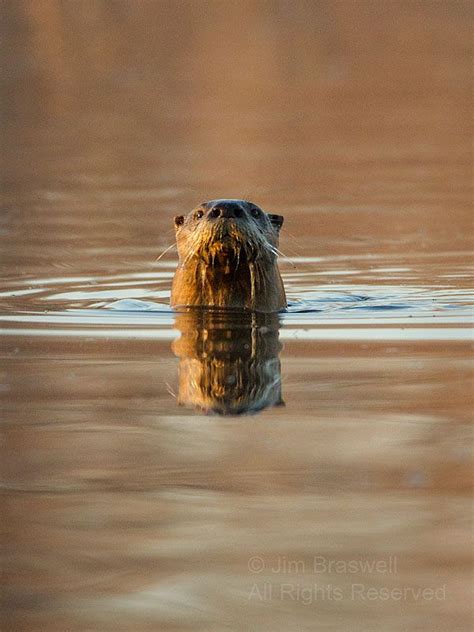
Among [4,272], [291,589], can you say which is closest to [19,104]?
[4,272]

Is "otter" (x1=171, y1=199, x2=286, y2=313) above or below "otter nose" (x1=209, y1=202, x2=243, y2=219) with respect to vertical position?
below

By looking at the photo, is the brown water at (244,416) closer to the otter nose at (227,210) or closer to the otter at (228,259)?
the otter at (228,259)

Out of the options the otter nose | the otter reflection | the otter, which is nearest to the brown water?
the otter reflection

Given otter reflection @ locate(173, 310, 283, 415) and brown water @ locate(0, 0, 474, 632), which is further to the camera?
otter reflection @ locate(173, 310, 283, 415)

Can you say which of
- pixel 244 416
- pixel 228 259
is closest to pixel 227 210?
pixel 228 259

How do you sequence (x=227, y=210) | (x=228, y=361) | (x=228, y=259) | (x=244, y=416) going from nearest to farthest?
(x=244, y=416), (x=228, y=361), (x=227, y=210), (x=228, y=259)

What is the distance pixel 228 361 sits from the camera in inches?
308

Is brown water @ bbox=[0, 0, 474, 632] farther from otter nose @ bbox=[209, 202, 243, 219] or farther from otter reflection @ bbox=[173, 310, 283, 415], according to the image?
otter nose @ bbox=[209, 202, 243, 219]

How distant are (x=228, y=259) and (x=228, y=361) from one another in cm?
175

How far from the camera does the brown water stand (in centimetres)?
473

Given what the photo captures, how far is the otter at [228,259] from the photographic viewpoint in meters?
9.25

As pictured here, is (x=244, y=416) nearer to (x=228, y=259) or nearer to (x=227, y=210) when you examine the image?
(x=227, y=210)

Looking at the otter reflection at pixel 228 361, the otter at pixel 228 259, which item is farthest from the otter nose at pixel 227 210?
the otter reflection at pixel 228 361

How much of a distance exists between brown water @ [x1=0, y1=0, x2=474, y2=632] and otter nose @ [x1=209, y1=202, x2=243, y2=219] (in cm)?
59
